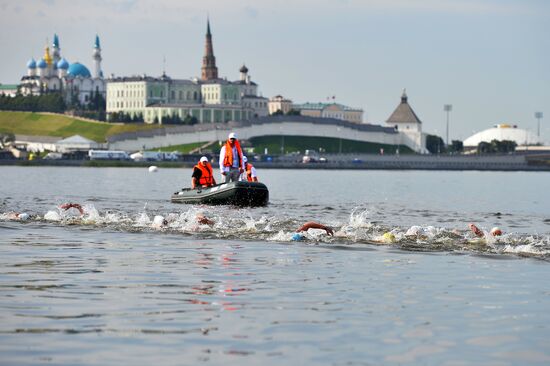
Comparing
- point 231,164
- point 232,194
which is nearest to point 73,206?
point 232,194

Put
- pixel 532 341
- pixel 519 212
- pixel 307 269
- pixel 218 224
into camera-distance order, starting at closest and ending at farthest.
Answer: pixel 532 341, pixel 307 269, pixel 218 224, pixel 519 212

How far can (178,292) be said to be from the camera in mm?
19750

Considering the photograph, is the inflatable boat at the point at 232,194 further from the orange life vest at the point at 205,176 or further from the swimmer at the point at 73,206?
the swimmer at the point at 73,206

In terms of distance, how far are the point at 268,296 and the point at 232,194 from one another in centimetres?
2430

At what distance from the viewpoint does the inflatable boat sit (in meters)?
43.8

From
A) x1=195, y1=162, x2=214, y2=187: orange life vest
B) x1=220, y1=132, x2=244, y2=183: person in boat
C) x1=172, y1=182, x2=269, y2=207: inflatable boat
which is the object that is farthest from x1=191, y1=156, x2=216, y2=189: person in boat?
x1=220, y1=132, x2=244, y2=183: person in boat

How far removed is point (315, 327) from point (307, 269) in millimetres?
6587

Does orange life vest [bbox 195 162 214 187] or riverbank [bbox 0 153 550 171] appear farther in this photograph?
riverbank [bbox 0 153 550 171]

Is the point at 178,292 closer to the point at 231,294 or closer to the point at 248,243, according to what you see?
the point at 231,294

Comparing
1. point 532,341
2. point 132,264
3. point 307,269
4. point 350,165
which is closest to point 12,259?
point 132,264

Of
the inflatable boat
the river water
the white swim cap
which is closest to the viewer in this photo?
the river water

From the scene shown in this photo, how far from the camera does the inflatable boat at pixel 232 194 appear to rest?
43750 mm

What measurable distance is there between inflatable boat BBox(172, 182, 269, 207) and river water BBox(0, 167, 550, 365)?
9822mm

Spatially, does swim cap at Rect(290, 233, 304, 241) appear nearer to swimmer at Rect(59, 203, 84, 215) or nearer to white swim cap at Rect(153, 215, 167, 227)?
white swim cap at Rect(153, 215, 167, 227)
